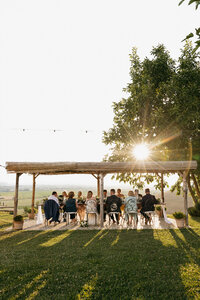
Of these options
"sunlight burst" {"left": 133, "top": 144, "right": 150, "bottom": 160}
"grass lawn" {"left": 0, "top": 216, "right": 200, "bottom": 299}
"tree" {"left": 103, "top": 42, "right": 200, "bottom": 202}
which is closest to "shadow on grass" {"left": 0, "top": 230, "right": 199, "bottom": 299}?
"grass lawn" {"left": 0, "top": 216, "right": 200, "bottom": 299}

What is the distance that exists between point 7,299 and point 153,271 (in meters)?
2.55

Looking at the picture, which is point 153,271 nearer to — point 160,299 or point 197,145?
point 160,299

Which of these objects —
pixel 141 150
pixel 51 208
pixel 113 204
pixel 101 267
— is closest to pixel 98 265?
pixel 101 267

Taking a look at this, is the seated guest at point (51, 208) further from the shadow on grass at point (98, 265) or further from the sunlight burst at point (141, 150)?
the sunlight burst at point (141, 150)

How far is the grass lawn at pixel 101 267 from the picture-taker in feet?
11.8

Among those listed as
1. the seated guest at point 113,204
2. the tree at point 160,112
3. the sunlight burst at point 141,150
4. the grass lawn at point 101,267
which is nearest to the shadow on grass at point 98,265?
the grass lawn at point 101,267

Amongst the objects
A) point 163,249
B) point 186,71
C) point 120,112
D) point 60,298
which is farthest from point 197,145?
point 60,298

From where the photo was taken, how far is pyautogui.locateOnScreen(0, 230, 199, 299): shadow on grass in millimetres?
3623

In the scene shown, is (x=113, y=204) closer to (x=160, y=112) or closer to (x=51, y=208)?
(x=51, y=208)

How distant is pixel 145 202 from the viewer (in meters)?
9.85

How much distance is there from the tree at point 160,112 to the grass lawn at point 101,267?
9.46 m

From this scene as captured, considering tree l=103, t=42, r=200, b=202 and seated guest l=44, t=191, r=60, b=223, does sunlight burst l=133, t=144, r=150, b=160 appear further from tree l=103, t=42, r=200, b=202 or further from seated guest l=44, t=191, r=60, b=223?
seated guest l=44, t=191, r=60, b=223

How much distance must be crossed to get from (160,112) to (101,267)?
13254mm

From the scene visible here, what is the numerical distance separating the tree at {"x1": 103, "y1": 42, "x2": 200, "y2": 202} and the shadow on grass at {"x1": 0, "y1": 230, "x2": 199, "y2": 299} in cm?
938
